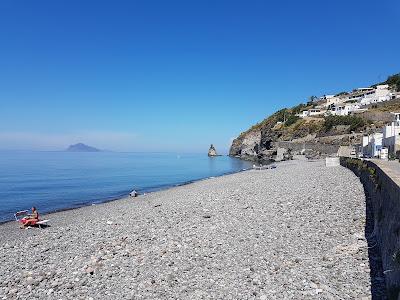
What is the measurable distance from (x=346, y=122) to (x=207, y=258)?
285 ft

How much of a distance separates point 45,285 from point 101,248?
3193 millimetres

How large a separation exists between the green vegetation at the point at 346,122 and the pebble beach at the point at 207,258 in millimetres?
73013

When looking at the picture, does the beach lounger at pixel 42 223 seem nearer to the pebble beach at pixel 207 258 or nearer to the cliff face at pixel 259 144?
the pebble beach at pixel 207 258

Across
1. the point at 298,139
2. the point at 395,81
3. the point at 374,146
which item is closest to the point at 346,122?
the point at 298,139

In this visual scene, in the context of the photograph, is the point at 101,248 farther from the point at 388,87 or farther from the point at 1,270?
the point at 388,87

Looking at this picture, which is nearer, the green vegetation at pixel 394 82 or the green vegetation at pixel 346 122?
the green vegetation at pixel 346 122

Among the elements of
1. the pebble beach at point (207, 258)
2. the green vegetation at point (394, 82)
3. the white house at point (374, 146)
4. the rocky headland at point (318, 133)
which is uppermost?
the green vegetation at point (394, 82)

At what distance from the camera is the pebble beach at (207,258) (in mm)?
8992

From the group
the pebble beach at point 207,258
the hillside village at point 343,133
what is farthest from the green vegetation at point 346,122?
the pebble beach at point 207,258

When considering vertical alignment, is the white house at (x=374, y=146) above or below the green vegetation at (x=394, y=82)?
below

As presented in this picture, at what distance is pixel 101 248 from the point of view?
13.2 meters

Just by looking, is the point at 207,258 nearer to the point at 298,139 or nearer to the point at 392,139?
the point at 392,139

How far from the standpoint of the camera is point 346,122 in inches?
3521

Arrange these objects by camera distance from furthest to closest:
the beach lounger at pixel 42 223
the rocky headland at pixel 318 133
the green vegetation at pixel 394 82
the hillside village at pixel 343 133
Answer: the green vegetation at pixel 394 82, the rocky headland at pixel 318 133, the hillside village at pixel 343 133, the beach lounger at pixel 42 223
